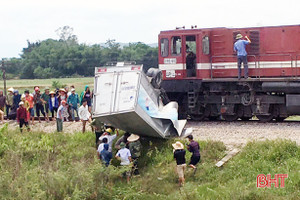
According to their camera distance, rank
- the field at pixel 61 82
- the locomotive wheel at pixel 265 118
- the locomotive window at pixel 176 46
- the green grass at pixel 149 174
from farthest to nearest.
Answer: the field at pixel 61 82 < the locomotive window at pixel 176 46 < the locomotive wheel at pixel 265 118 < the green grass at pixel 149 174

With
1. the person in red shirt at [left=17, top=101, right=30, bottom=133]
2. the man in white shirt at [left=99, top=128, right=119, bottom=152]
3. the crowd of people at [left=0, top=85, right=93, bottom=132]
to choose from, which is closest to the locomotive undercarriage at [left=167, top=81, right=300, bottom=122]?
the crowd of people at [left=0, top=85, right=93, bottom=132]

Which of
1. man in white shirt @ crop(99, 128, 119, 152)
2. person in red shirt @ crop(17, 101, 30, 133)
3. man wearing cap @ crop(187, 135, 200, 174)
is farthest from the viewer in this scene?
person in red shirt @ crop(17, 101, 30, 133)

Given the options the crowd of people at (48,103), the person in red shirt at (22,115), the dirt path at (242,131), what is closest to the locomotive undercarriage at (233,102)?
the dirt path at (242,131)

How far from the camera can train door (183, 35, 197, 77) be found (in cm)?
2098

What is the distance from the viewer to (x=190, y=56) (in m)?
21.1

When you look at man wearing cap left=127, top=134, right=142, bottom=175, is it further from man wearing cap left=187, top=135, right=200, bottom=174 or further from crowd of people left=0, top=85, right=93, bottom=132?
crowd of people left=0, top=85, right=93, bottom=132

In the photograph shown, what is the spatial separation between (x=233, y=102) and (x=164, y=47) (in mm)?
3623

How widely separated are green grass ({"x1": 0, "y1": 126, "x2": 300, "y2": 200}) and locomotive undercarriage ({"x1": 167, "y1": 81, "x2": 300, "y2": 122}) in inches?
155

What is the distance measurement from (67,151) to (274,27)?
911 cm

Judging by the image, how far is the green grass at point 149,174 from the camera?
13.4m

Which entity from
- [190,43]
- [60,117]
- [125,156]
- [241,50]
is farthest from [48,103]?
[241,50]

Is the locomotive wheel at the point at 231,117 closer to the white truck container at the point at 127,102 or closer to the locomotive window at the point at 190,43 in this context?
the locomotive window at the point at 190,43

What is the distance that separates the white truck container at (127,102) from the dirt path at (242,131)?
68.5 inches

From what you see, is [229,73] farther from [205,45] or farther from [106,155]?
[106,155]
